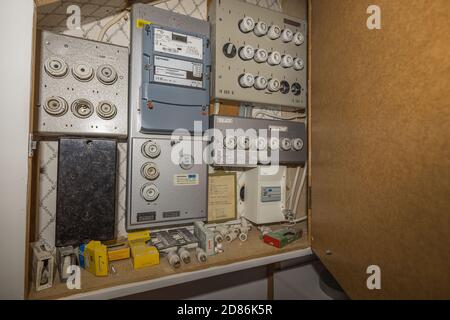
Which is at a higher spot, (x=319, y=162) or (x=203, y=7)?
(x=203, y=7)

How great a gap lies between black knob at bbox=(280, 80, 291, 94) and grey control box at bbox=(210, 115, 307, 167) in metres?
0.17

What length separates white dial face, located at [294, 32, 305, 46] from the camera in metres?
1.31

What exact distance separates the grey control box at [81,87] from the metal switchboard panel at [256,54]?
0.46 m

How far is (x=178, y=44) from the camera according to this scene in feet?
3.64

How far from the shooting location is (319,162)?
107 centimetres

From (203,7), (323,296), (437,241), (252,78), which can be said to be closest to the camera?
(437,241)

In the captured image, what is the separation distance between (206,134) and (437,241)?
0.96 metres

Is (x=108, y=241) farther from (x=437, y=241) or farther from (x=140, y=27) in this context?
(x=437, y=241)

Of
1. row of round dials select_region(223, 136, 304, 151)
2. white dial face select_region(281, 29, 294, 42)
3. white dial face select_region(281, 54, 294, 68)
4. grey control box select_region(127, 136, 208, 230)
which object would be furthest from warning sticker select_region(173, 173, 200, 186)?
Result: white dial face select_region(281, 29, 294, 42)

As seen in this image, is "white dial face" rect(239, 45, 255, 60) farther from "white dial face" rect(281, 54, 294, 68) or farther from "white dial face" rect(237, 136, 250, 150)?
"white dial face" rect(237, 136, 250, 150)

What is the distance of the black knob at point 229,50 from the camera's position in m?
1.15

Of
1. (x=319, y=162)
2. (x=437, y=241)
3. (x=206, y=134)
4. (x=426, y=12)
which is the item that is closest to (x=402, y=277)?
(x=437, y=241)

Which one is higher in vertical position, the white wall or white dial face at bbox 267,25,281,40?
white dial face at bbox 267,25,281,40

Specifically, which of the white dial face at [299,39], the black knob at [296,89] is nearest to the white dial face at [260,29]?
the white dial face at [299,39]
